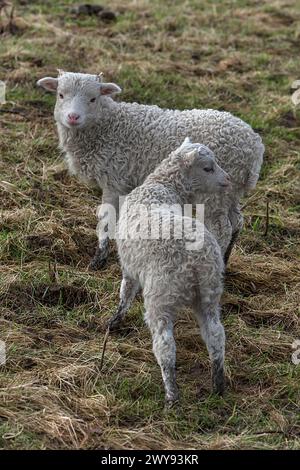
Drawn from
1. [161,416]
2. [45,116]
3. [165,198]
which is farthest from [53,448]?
[45,116]

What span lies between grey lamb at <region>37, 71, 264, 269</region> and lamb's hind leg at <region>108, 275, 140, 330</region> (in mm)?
946

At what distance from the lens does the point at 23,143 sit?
8.32 metres

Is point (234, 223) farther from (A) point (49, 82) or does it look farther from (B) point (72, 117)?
(A) point (49, 82)

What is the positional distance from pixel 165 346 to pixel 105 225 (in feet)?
6.89

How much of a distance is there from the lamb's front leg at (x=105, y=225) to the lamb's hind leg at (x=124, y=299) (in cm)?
93

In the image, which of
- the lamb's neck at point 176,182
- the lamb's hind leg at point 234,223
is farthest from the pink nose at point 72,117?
the lamb's hind leg at point 234,223

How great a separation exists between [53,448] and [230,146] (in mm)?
2781

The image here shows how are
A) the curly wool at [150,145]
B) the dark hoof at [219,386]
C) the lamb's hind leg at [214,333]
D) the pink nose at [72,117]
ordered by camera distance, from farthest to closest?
the pink nose at [72,117] → the curly wool at [150,145] → the dark hoof at [219,386] → the lamb's hind leg at [214,333]

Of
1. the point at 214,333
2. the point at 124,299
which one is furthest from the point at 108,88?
the point at 214,333

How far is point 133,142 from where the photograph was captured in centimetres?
672

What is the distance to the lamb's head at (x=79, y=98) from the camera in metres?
6.55

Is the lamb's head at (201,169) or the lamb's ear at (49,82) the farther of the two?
the lamb's ear at (49,82)

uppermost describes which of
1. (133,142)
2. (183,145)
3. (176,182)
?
(183,145)

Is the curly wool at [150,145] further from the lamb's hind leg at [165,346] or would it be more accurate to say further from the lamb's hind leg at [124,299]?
the lamb's hind leg at [165,346]
